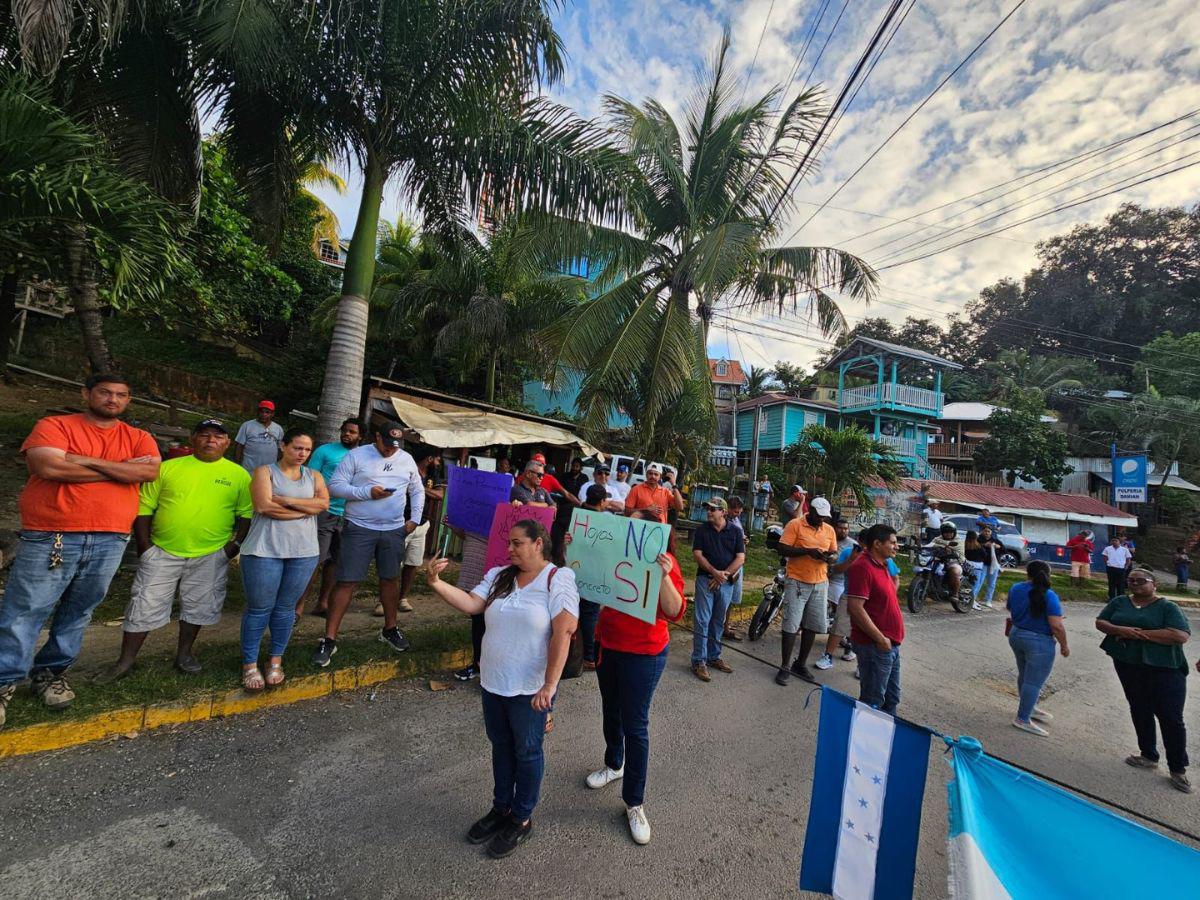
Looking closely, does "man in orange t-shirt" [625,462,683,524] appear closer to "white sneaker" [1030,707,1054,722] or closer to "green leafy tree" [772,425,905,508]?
"white sneaker" [1030,707,1054,722]

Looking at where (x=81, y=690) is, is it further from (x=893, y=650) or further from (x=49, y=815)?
A: (x=893, y=650)

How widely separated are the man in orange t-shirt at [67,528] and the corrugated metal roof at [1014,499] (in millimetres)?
24599

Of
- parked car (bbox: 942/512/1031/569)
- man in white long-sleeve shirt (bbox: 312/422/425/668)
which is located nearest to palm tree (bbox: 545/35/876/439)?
man in white long-sleeve shirt (bbox: 312/422/425/668)

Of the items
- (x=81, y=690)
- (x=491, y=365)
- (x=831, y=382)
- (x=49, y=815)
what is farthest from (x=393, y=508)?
(x=831, y=382)

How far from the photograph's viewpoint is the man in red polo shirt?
412 centimetres

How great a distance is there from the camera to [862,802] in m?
2.20

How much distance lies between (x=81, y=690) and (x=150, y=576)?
785 millimetres

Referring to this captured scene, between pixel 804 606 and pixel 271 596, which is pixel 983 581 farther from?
pixel 271 596

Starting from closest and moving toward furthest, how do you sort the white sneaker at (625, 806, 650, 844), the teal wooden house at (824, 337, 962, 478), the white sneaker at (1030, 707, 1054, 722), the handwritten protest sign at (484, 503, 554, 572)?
the white sneaker at (625, 806, 650, 844)
the handwritten protest sign at (484, 503, 554, 572)
the white sneaker at (1030, 707, 1054, 722)
the teal wooden house at (824, 337, 962, 478)

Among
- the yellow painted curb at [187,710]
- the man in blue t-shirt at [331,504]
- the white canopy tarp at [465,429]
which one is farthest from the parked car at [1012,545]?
the yellow painted curb at [187,710]

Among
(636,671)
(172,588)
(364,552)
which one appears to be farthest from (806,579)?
(172,588)

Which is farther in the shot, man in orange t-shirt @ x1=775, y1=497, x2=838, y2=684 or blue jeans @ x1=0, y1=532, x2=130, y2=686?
man in orange t-shirt @ x1=775, y1=497, x2=838, y2=684

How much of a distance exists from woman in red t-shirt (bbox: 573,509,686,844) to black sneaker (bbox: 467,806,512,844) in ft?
2.15

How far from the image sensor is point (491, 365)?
57.0ft
